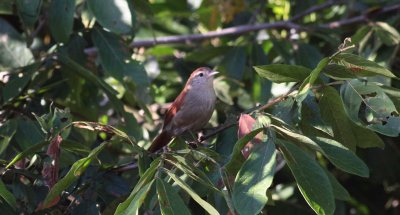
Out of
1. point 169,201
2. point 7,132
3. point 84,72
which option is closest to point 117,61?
point 84,72

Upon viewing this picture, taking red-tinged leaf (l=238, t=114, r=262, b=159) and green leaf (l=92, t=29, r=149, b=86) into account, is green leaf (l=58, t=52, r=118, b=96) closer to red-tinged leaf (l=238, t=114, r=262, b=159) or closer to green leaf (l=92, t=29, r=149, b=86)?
green leaf (l=92, t=29, r=149, b=86)

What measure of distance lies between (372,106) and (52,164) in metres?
1.31

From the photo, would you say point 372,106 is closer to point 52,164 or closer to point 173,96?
point 52,164

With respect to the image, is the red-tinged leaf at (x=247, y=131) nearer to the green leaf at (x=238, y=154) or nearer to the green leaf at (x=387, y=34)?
the green leaf at (x=238, y=154)

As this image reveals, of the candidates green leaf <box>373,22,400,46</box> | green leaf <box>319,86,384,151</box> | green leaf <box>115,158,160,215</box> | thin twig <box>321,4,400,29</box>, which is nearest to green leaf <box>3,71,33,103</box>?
green leaf <box>115,158,160,215</box>

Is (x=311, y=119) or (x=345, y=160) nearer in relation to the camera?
(x=345, y=160)

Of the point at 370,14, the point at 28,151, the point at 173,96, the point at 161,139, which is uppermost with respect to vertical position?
the point at 28,151

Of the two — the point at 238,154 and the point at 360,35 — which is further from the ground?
the point at 238,154

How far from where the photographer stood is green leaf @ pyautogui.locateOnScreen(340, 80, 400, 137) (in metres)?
2.88

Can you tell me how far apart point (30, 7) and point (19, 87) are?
0.44 m

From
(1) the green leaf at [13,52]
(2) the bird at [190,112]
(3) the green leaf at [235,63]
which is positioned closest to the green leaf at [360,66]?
(2) the bird at [190,112]

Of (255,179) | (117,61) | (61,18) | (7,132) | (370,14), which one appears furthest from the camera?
(370,14)

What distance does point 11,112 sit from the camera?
414 centimetres

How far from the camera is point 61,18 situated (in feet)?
13.0
